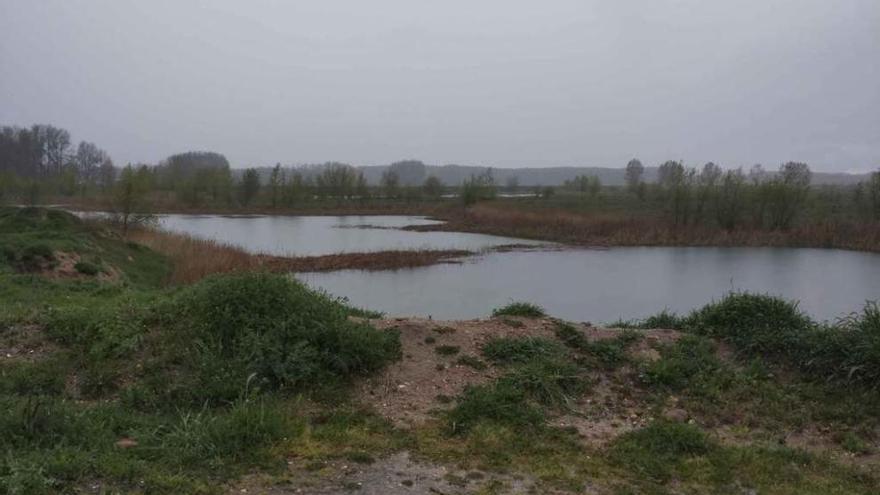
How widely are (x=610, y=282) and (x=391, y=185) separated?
43.1m

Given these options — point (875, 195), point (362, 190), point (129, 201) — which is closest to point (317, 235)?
point (129, 201)

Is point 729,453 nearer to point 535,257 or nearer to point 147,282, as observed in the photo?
point 147,282

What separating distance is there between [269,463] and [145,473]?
1.86 ft

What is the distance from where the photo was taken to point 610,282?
18.8 m

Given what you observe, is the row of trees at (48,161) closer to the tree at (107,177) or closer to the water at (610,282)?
the tree at (107,177)

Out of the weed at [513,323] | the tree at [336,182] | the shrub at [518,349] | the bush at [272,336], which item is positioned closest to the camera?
the bush at [272,336]

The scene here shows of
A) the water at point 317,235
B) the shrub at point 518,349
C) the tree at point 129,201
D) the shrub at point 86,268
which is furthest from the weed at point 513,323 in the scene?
the water at point 317,235

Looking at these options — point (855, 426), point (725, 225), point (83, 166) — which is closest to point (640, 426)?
point (855, 426)

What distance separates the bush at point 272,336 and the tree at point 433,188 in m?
53.8

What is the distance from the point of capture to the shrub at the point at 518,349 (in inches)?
205

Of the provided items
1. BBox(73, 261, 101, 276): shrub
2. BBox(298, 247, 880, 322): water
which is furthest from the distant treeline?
BBox(73, 261, 101, 276): shrub

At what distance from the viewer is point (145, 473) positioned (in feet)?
10.4

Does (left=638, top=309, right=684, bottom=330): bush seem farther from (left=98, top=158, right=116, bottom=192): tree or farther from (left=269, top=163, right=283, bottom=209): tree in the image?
(left=269, top=163, right=283, bottom=209): tree

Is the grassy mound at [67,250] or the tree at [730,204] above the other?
the tree at [730,204]
